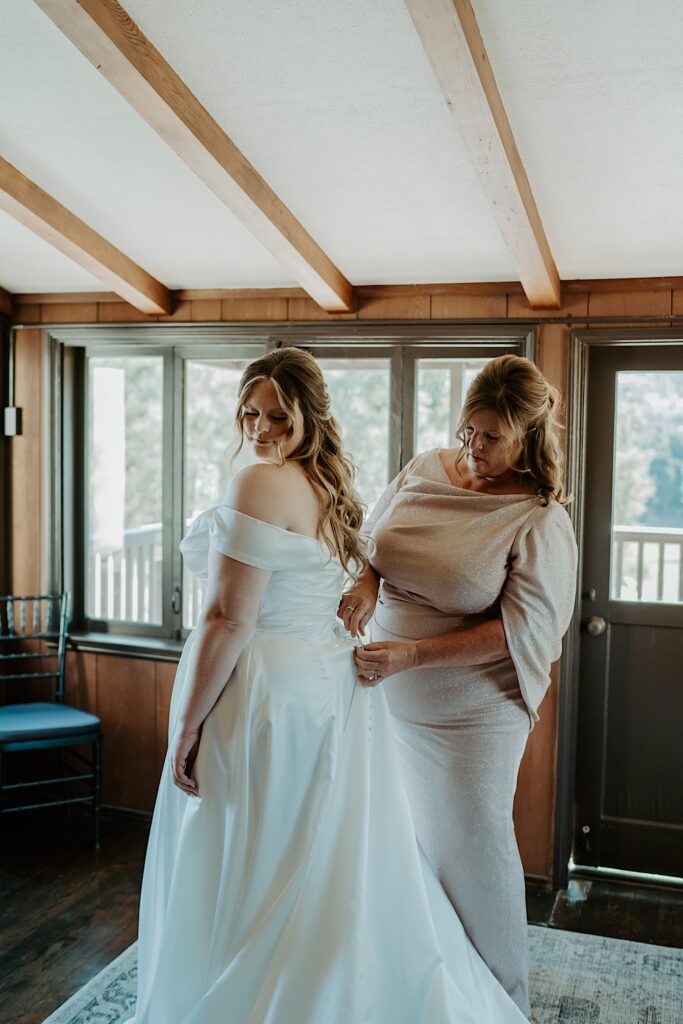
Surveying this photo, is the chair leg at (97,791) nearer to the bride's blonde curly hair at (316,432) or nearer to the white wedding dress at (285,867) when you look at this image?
the white wedding dress at (285,867)

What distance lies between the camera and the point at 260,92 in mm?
2381

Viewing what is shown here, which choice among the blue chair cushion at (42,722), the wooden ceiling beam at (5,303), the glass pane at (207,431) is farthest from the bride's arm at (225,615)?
the wooden ceiling beam at (5,303)

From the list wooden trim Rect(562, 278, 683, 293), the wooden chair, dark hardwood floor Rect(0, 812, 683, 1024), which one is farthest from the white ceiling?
dark hardwood floor Rect(0, 812, 683, 1024)

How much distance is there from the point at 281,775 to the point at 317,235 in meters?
1.87

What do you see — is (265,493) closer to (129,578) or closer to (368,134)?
(368,134)

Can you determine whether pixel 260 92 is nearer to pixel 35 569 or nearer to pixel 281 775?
pixel 281 775

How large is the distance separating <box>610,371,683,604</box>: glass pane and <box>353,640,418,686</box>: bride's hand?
1.52 metres

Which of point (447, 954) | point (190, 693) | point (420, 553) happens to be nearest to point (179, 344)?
point (420, 553)

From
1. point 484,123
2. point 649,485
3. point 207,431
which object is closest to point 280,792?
point 484,123

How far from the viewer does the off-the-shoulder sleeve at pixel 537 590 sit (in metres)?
2.28

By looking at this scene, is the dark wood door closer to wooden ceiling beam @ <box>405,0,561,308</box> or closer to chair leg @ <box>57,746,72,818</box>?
wooden ceiling beam @ <box>405,0,561,308</box>

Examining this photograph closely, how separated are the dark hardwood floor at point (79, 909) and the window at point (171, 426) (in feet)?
2.96

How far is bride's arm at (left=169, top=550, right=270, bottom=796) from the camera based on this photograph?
1949 millimetres

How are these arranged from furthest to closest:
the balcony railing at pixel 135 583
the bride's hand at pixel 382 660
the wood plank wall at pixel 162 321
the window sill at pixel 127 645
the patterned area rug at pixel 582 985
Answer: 1. the balcony railing at pixel 135 583
2. the window sill at pixel 127 645
3. the wood plank wall at pixel 162 321
4. the patterned area rug at pixel 582 985
5. the bride's hand at pixel 382 660
